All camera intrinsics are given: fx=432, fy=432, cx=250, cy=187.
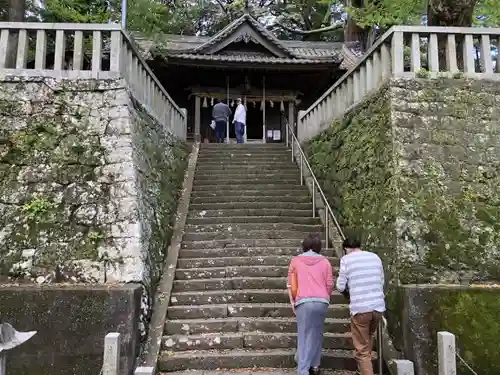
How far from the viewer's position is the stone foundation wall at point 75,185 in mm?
4887

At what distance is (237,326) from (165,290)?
3.53 feet

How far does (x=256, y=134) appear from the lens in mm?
15789

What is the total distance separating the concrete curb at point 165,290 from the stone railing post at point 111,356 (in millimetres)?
704

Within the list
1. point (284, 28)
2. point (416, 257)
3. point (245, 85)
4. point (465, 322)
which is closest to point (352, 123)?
point (416, 257)

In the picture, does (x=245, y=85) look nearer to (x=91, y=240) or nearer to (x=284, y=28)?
(x=91, y=240)

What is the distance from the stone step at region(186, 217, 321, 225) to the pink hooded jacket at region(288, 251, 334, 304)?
134 inches

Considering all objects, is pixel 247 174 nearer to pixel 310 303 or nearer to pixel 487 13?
pixel 310 303

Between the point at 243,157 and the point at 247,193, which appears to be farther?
the point at 243,157

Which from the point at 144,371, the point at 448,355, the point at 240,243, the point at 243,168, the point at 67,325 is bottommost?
the point at 144,371

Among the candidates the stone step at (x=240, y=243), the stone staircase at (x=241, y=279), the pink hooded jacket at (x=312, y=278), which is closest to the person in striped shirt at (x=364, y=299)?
the pink hooded jacket at (x=312, y=278)

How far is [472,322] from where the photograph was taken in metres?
4.30

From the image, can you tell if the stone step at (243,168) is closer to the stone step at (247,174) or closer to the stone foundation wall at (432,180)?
the stone step at (247,174)

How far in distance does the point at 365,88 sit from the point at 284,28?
805 inches

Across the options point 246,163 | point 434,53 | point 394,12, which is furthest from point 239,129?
point 434,53
